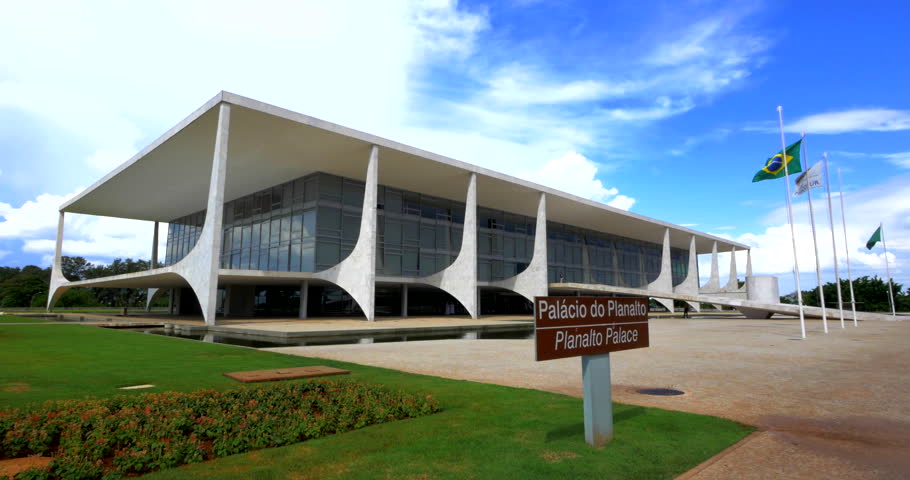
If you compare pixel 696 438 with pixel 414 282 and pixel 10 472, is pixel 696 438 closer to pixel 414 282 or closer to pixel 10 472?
pixel 10 472

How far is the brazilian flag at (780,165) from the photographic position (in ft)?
70.6

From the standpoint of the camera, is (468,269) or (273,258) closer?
(468,269)

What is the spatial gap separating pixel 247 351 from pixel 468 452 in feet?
35.7

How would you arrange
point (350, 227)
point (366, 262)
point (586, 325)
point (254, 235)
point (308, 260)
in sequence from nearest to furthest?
point (586, 325) < point (366, 262) < point (308, 260) < point (350, 227) < point (254, 235)

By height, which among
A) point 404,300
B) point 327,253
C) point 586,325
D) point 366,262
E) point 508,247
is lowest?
point 586,325

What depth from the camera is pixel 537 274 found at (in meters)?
44.1

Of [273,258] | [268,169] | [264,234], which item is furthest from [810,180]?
[264,234]

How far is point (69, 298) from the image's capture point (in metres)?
68.8

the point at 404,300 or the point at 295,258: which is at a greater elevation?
the point at 295,258

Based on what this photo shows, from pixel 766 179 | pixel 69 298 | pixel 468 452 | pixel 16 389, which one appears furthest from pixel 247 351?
pixel 69 298

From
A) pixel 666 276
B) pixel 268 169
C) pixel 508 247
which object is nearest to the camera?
pixel 268 169

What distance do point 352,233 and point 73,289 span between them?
5139 centimetres

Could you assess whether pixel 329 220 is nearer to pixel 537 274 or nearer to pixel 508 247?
pixel 537 274

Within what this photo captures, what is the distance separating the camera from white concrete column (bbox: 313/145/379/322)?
32625 millimetres
